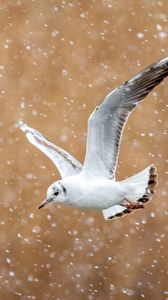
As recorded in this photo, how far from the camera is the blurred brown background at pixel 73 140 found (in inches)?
234

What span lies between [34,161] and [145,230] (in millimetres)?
910

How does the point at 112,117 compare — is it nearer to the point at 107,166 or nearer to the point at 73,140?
the point at 107,166

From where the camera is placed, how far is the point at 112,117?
13.3ft

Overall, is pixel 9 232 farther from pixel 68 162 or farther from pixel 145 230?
pixel 68 162

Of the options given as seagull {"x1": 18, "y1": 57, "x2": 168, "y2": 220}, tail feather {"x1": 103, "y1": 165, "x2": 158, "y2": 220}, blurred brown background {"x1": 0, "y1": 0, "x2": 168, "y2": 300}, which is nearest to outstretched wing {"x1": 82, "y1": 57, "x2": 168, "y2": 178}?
seagull {"x1": 18, "y1": 57, "x2": 168, "y2": 220}

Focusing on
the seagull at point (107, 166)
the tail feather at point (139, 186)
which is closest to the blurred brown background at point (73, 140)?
the seagull at point (107, 166)

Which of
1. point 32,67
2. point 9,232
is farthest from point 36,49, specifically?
point 9,232

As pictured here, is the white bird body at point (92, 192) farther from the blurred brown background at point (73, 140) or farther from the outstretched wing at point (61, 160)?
the blurred brown background at point (73, 140)

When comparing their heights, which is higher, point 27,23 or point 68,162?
point 27,23

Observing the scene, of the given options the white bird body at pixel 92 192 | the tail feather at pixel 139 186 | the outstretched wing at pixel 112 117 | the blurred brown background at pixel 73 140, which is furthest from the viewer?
the blurred brown background at pixel 73 140

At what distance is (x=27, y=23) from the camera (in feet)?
21.6

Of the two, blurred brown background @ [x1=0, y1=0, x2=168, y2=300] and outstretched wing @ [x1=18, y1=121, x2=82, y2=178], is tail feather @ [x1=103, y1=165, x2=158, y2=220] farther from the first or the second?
blurred brown background @ [x1=0, y1=0, x2=168, y2=300]

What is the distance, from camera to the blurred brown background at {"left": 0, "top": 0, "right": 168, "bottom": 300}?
5.95 m

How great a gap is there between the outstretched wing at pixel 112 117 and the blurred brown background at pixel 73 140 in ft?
5.67
